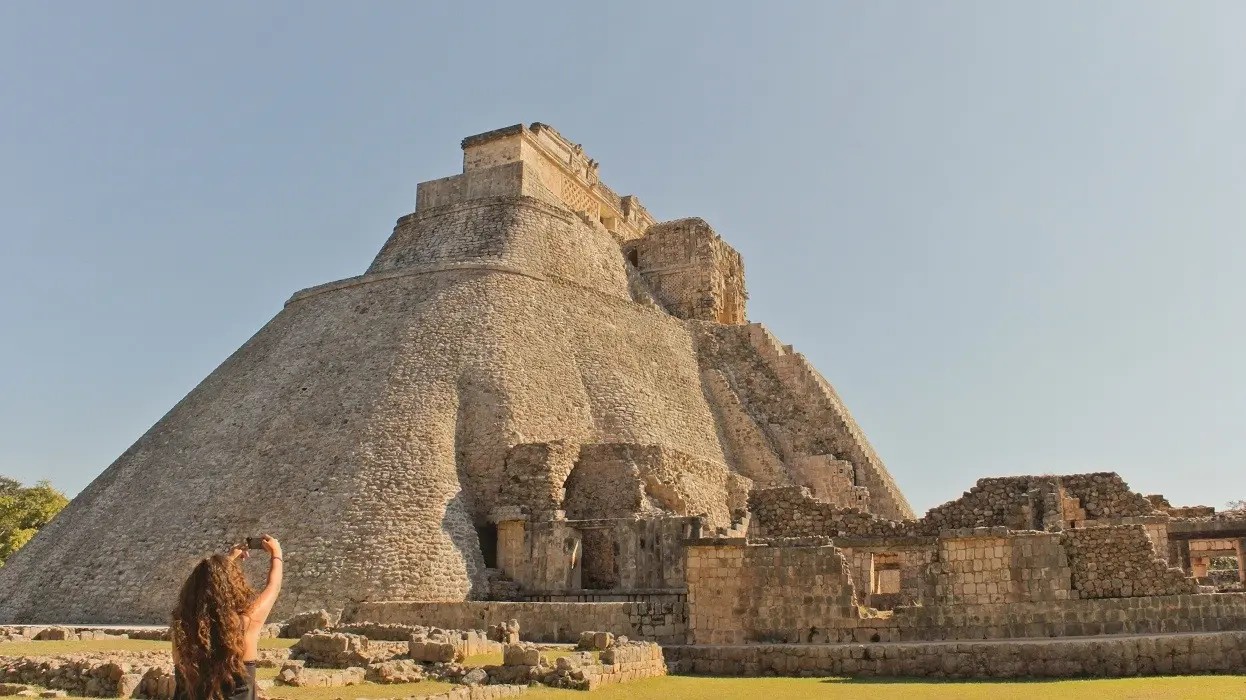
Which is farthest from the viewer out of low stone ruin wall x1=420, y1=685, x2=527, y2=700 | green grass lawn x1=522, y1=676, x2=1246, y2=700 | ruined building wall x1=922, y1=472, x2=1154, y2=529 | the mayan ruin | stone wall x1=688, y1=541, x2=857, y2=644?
ruined building wall x1=922, y1=472, x2=1154, y2=529

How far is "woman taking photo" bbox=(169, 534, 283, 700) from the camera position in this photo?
4.55 metres

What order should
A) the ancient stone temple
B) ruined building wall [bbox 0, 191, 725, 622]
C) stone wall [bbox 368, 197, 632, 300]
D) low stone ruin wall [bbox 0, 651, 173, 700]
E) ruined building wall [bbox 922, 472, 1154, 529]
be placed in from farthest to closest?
1. stone wall [bbox 368, 197, 632, 300]
2. the ancient stone temple
3. ruined building wall [bbox 0, 191, 725, 622]
4. ruined building wall [bbox 922, 472, 1154, 529]
5. low stone ruin wall [bbox 0, 651, 173, 700]

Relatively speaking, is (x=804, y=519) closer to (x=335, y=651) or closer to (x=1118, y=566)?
(x=1118, y=566)

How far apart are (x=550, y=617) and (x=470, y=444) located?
8006 mm

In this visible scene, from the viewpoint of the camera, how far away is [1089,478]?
21703mm

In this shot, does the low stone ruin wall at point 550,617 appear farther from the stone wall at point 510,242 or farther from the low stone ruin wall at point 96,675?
the stone wall at point 510,242

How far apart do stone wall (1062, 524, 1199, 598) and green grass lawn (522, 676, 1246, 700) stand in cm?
308

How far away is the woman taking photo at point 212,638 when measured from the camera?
455cm

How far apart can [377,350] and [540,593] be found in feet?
26.6

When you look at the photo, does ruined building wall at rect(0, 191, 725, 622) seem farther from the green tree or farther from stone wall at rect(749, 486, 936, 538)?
the green tree

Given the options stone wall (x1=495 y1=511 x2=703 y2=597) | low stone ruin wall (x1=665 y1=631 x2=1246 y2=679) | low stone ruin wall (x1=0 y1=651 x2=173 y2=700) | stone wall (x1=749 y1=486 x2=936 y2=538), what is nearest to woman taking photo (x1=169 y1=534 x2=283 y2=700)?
low stone ruin wall (x1=0 y1=651 x2=173 y2=700)

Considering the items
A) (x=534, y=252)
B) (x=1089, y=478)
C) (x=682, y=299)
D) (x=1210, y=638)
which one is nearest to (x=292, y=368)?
(x=534, y=252)

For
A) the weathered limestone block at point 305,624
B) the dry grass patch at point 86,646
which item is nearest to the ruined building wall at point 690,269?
the weathered limestone block at point 305,624

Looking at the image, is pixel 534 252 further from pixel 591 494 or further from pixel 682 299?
pixel 591 494
